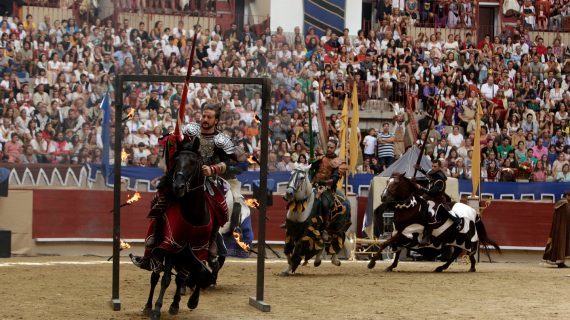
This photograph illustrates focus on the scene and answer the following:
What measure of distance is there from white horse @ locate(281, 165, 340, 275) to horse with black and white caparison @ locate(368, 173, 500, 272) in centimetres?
162

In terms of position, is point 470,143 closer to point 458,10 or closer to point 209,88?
point 209,88

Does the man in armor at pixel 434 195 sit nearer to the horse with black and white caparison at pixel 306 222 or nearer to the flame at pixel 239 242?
the horse with black and white caparison at pixel 306 222

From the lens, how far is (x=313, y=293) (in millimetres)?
14875

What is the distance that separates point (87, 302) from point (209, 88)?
12.6 meters

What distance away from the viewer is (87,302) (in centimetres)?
1323

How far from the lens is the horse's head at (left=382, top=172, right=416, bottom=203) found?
18734 mm

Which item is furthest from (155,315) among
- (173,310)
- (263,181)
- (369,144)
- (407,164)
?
(369,144)

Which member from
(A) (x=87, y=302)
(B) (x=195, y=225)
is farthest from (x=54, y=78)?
(B) (x=195, y=225)

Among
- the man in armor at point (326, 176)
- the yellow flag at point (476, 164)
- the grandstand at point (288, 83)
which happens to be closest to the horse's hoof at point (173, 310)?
the man in armor at point (326, 176)

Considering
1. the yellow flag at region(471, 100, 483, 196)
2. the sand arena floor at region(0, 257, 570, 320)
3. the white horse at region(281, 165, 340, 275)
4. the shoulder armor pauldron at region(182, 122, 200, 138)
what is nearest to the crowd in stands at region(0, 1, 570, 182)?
the yellow flag at region(471, 100, 483, 196)

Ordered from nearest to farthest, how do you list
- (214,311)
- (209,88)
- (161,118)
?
(214,311)
(161,118)
(209,88)

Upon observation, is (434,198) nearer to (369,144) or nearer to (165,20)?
(369,144)

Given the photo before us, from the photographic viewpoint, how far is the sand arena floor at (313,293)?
41.3 feet

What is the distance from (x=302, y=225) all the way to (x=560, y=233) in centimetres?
713
